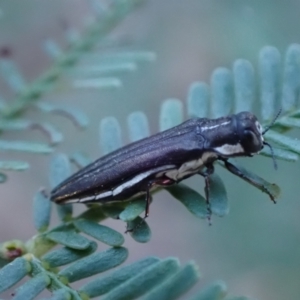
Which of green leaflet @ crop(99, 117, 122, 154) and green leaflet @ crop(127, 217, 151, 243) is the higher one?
green leaflet @ crop(99, 117, 122, 154)

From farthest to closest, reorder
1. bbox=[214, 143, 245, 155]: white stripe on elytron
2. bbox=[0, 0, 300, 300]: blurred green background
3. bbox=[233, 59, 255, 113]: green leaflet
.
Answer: bbox=[0, 0, 300, 300]: blurred green background, bbox=[214, 143, 245, 155]: white stripe on elytron, bbox=[233, 59, 255, 113]: green leaflet

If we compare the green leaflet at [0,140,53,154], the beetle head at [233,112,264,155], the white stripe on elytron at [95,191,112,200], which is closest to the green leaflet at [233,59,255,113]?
the beetle head at [233,112,264,155]

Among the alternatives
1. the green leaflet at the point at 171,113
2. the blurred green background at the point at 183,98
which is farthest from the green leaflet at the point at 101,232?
the blurred green background at the point at 183,98

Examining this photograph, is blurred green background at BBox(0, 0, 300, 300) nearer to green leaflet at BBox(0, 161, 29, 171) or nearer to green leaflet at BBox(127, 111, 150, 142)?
green leaflet at BBox(127, 111, 150, 142)

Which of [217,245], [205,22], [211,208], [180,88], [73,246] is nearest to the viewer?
[73,246]

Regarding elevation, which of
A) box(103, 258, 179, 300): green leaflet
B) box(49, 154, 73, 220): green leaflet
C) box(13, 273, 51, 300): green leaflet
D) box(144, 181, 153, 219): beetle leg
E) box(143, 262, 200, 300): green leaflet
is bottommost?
box(143, 262, 200, 300): green leaflet

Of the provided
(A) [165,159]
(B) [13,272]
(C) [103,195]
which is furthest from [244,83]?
(B) [13,272]

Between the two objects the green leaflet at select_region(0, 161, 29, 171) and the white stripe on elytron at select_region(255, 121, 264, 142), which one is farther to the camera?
the white stripe on elytron at select_region(255, 121, 264, 142)

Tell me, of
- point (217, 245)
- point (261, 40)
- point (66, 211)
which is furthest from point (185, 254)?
point (66, 211)

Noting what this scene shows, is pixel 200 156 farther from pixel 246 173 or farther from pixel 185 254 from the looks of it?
pixel 185 254
